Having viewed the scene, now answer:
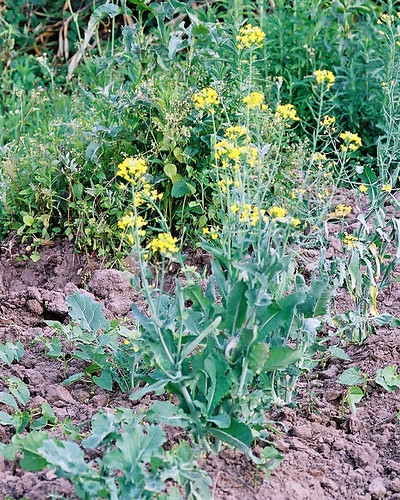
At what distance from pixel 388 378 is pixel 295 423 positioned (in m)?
0.37

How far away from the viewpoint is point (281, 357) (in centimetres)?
Result: 267

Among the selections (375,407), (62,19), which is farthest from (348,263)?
(62,19)

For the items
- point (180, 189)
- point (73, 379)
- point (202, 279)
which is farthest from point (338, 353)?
point (180, 189)

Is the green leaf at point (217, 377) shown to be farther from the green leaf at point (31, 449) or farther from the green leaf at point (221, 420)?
the green leaf at point (31, 449)

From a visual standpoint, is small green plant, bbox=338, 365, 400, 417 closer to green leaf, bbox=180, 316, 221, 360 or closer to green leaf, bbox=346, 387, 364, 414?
green leaf, bbox=346, 387, 364, 414

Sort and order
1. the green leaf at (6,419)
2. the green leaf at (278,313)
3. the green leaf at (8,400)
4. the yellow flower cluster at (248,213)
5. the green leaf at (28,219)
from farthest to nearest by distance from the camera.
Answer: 1. the green leaf at (28,219)
2. the green leaf at (8,400)
3. the green leaf at (6,419)
4. the green leaf at (278,313)
5. the yellow flower cluster at (248,213)

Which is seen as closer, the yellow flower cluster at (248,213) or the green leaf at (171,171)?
the yellow flower cluster at (248,213)

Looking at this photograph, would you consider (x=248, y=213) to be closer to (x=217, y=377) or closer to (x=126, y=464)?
(x=217, y=377)

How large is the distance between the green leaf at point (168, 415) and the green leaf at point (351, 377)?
739 millimetres

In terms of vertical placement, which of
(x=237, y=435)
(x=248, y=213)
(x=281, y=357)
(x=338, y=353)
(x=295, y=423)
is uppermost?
(x=248, y=213)

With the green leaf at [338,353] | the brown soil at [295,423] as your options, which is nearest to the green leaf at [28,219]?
the brown soil at [295,423]

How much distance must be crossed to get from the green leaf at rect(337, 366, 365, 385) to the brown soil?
4cm

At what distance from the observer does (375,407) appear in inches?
120

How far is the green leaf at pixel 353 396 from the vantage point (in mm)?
2957
